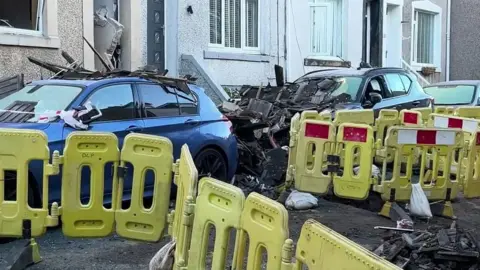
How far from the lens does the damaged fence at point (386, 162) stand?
7883 mm

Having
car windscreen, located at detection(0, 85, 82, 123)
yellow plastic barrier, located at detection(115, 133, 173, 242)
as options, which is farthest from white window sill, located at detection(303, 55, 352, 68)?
yellow plastic barrier, located at detection(115, 133, 173, 242)

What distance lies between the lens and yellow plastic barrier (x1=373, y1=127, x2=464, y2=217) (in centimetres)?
784

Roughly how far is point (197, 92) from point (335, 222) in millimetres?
2630

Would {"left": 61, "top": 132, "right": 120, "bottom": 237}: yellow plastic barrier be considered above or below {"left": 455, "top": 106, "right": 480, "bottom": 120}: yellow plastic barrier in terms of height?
below

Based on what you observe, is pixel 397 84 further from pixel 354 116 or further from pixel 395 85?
pixel 354 116

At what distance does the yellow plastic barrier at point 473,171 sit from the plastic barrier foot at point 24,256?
5301 mm

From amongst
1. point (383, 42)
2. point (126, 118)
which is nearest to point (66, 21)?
point (126, 118)

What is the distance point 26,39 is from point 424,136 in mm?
7054

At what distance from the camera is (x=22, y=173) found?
5.87m

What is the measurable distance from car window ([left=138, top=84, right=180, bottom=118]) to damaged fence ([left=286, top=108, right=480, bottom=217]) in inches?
64.9

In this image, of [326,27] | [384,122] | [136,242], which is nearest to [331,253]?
[136,242]

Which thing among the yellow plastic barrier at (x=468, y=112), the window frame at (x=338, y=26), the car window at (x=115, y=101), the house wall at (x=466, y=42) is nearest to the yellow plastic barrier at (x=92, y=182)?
the car window at (x=115, y=101)

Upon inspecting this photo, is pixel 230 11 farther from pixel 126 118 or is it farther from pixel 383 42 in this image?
pixel 126 118

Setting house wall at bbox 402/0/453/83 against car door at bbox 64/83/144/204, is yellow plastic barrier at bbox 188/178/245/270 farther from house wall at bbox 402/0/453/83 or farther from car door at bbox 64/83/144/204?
house wall at bbox 402/0/453/83
